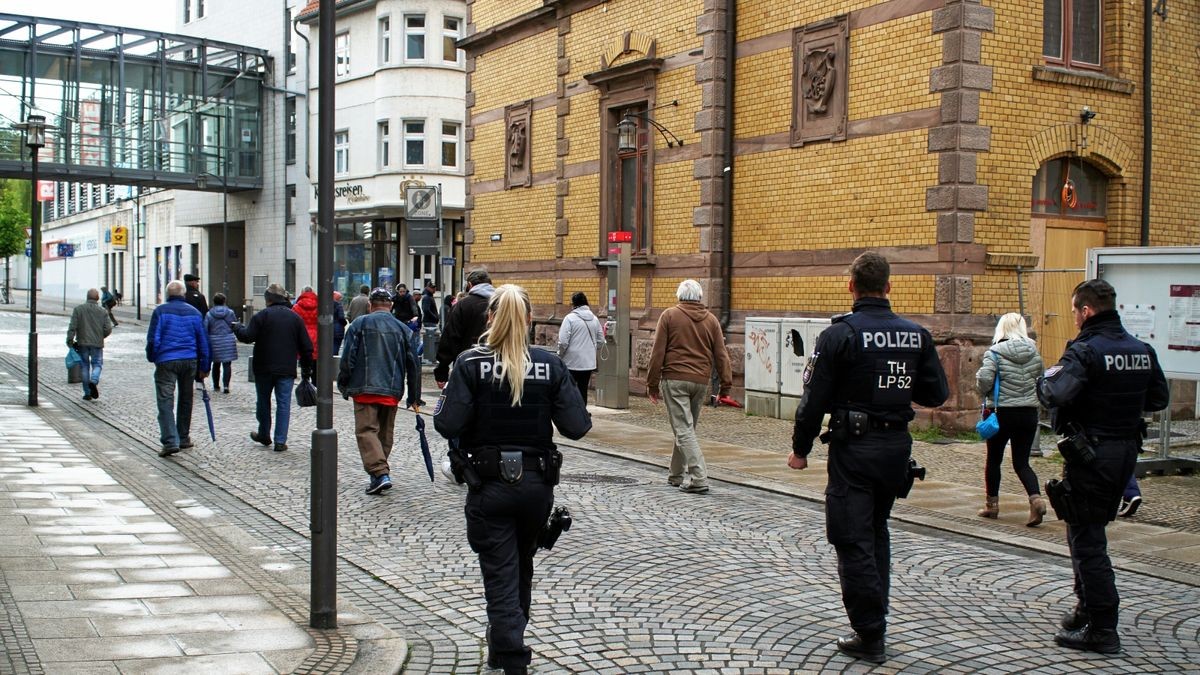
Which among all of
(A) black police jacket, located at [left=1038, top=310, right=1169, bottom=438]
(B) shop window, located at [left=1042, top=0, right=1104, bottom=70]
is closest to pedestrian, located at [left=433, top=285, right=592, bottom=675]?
(A) black police jacket, located at [left=1038, top=310, right=1169, bottom=438]

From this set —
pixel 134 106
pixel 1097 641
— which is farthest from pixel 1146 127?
pixel 134 106

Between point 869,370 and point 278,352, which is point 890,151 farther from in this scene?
point 869,370

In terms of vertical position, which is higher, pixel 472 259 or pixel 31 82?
pixel 31 82

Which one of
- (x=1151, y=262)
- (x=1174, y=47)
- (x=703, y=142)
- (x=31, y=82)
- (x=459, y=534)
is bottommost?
(x=459, y=534)

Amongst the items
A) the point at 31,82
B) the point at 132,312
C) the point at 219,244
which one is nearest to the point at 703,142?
the point at 31,82

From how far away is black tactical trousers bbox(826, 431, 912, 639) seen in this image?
18.3ft

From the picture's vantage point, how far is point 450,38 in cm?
3641

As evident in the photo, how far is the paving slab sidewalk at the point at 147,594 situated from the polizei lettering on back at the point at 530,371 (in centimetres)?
145

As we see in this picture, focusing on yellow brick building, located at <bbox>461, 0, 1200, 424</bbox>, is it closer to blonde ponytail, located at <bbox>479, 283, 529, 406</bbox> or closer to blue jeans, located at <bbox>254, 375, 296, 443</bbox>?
blue jeans, located at <bbox>254, 375, 296, 443</bbox>

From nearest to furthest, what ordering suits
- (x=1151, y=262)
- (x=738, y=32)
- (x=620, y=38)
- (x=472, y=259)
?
(x=1151, y=262)
(x=738, y=32)
(x=620, y=38)
(x=472, y=259)

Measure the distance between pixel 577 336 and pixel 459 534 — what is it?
22.4ft

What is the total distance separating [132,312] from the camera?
52.5 meters

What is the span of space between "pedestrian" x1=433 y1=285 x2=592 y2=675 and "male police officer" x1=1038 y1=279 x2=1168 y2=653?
104 inches

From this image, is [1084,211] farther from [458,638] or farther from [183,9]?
[183,9]
